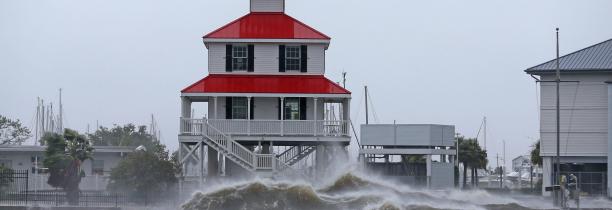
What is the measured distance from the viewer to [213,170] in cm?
6128

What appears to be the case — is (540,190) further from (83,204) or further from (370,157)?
(83,204)

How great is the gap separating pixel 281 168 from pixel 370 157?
16981 mm

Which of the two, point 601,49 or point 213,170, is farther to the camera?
point 601,49

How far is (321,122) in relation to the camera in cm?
5756

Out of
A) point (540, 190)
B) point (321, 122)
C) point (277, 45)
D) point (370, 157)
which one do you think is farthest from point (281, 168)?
point (540, 190)

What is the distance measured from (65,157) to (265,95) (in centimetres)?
1469

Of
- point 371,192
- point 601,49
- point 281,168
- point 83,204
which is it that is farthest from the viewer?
point 601,49

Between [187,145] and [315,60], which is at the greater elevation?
[315,60]

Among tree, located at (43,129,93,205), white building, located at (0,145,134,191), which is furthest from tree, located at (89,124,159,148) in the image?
tree, located at (43,129,93,205)

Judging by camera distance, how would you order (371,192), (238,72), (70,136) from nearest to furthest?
(371,192) < (238,72) < (70,136)

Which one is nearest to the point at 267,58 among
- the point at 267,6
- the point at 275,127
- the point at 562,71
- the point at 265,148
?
the point at 267,6

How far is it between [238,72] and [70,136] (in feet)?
46.4

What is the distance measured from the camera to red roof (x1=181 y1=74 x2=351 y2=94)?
58.1 m

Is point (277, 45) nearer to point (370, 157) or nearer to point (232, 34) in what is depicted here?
point (232, 34)
